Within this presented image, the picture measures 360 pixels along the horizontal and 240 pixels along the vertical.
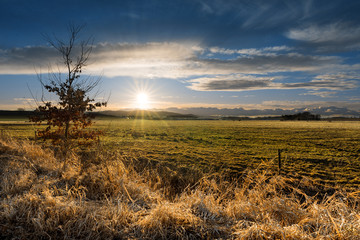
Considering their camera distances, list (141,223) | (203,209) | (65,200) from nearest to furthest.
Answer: (141,223) → (203,209) → (65,200)

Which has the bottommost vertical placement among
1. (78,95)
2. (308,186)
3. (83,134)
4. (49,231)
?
(308,186)

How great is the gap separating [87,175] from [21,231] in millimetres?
3435

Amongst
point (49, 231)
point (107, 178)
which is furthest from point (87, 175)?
point (49, 231)

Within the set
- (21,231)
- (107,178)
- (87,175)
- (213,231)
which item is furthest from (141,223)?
(87,175)

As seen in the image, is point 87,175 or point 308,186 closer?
point 87,175

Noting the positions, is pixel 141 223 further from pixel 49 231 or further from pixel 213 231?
pixel 49 231

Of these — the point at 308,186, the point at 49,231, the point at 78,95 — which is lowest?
the point at 308,186

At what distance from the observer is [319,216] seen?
4609mm

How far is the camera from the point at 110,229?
433 centimetres

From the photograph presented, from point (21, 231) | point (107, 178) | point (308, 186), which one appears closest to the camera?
point (21, 231)

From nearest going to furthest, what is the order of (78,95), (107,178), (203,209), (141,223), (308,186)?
1. (141,223)
2. (203,209)
3. (107,178)
4. (308,186)
5. (78,95)

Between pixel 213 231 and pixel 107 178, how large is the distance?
4327mm

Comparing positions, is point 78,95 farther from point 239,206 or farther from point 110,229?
point 239,206

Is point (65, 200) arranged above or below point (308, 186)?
above
